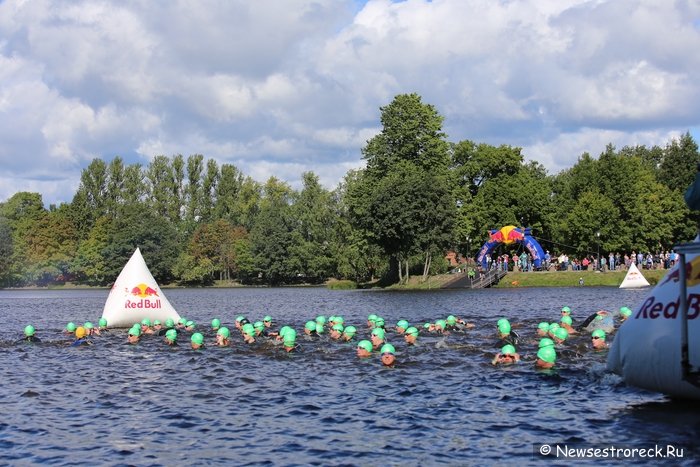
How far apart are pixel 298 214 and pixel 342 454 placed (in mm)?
100353

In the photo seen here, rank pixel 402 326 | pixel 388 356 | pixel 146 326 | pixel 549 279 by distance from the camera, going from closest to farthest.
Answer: pixel 388 356
pixel 402 326
pixel 146 326
pixel 549 279

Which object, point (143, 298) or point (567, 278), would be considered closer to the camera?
point (143, 298)

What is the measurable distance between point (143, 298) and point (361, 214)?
1743 inches

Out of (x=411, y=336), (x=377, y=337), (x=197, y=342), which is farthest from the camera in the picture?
(x=197, y=342)

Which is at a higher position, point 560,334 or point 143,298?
point 143,298

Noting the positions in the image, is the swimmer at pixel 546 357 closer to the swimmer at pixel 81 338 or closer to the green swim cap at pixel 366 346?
the green swim cap at pixel 366 346

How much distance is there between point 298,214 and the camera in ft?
367

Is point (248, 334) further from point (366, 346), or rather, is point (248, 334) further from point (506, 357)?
point (506, 357)

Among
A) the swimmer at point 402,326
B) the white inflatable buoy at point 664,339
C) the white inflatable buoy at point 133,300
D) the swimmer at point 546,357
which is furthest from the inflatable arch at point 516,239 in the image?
the white inflatable buoy at point 664,339

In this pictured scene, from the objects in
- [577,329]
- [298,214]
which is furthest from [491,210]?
[577,329]

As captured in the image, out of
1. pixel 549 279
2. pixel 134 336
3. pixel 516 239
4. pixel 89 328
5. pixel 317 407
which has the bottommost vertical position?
pixel 317 407

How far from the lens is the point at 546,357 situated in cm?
1866

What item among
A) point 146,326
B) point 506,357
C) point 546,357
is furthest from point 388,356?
point 146,326

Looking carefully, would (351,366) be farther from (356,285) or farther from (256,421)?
(356,285)
